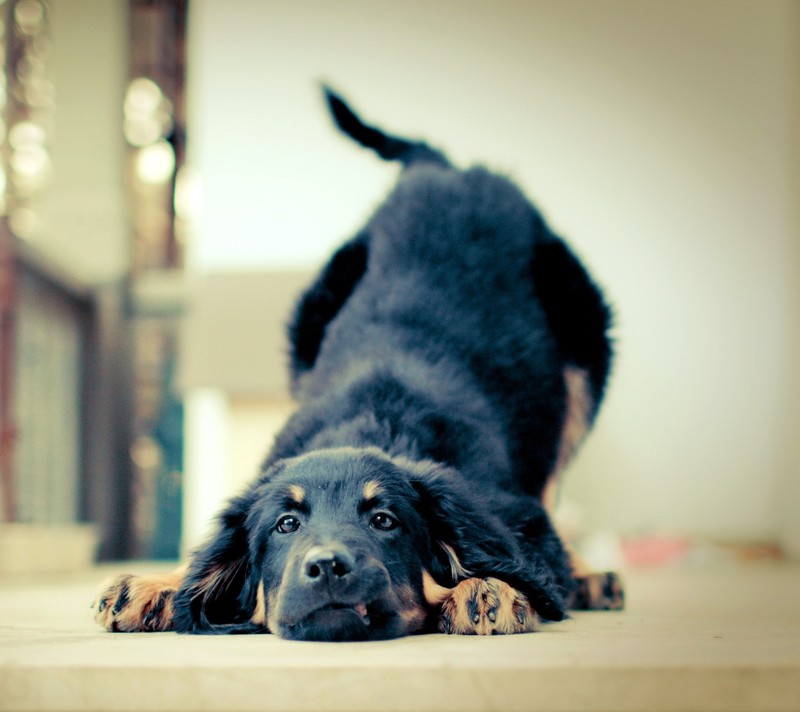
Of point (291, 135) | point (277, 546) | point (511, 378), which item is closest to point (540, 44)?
point (291, 135)

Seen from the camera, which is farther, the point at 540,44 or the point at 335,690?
the point at 540,44

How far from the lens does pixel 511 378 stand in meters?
3.69

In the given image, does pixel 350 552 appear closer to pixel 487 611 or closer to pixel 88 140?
pixel 487 611

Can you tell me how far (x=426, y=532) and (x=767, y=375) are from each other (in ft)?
17.4

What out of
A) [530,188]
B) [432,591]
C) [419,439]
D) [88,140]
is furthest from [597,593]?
[88,140]

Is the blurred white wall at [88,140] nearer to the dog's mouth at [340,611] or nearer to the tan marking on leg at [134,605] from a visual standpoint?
the tan marking on leg at [134,605]

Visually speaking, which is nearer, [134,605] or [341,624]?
[341,624]

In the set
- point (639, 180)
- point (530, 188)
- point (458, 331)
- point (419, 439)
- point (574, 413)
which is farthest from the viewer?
point (639, 180)

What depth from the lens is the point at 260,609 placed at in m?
2.63

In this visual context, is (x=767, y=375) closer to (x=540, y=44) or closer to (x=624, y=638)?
(x=540, y=44)

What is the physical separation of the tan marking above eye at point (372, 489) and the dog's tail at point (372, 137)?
2575 mm

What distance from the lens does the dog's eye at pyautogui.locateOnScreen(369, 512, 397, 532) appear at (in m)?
2.52

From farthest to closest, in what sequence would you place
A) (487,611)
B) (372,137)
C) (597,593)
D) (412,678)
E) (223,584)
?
(372,137)
(597,593)
(223,584)
(487,611)
(412,678)

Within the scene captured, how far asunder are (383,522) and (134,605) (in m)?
0.66
